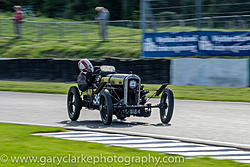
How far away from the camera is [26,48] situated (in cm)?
2516

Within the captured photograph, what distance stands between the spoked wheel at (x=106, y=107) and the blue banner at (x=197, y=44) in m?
9.40

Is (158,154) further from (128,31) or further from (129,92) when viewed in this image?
(128,31)

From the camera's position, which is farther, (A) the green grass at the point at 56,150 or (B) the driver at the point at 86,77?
(B) the driver at the point at 86,77

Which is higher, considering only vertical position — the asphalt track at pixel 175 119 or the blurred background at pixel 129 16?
the blurred background at pixel 129 16

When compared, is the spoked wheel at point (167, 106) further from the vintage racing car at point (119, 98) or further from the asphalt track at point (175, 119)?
the asphalt track at point (175, 119)

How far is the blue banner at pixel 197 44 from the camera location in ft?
58.5

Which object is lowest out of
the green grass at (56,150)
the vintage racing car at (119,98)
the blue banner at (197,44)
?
the green grass at (56,150)

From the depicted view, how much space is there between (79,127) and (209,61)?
8867 mm

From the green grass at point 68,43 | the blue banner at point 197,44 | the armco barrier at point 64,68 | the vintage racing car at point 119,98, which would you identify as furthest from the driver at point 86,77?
the green grass at point 68,43

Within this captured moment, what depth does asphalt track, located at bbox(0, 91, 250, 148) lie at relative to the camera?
8781 millimetres

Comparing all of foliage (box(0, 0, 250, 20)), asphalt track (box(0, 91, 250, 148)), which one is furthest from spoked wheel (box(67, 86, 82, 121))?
foliage (box(0, 0, 250, 20))

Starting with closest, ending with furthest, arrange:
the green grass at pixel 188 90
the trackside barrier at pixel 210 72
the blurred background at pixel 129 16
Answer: the green grass at pixel 188 90 → the trackside barrier at pixel 210 72 → the blurred background at pixel 129 16

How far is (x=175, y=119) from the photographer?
10555mm

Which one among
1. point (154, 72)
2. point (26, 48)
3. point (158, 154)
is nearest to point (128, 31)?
point (26, 48)
